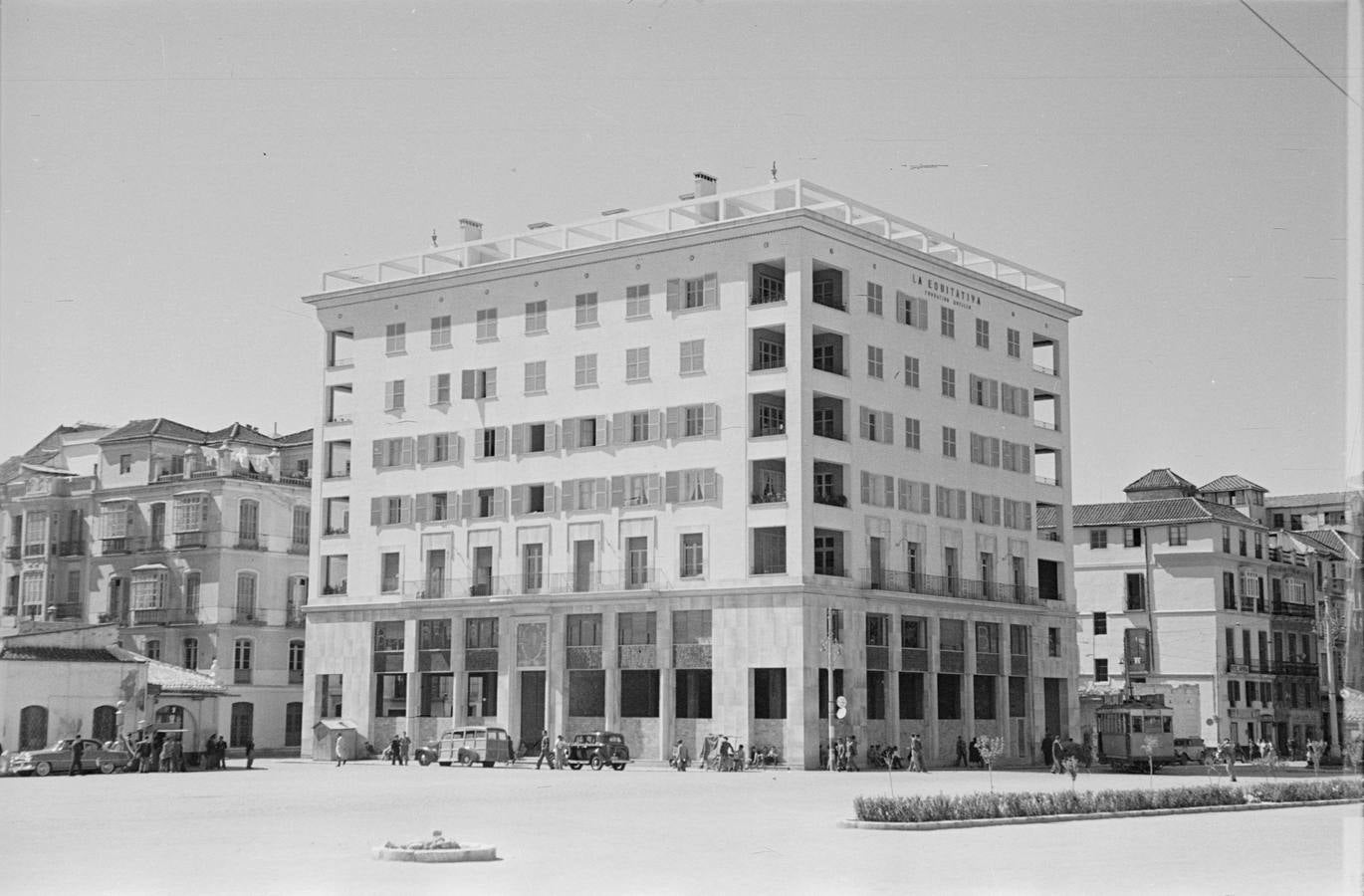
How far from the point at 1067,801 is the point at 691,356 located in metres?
39.4

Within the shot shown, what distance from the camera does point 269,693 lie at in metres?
85.4

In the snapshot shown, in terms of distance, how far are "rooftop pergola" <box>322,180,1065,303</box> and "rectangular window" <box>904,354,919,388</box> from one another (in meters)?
5.04

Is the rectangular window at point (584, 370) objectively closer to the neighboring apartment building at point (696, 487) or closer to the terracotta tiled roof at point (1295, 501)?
the neighboring apartment building at point (696, 487)

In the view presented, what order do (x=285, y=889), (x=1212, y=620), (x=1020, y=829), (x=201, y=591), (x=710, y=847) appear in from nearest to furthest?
1. (x=285, y=889)
2. (x=710, y=847)
3. (x=1020, y=829)
4. (x=201, y=591)
5. (x=1212, y=620)

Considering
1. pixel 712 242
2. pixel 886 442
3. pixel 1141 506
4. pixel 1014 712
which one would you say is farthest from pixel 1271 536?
pixel 712 242

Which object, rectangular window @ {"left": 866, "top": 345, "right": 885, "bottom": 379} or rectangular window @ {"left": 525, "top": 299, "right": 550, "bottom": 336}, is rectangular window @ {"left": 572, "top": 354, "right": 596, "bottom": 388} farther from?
rectangular window @ {"left": 866, "top": 345, "right": 885, "bottom": 379}

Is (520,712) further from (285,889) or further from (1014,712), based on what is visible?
(285,889)

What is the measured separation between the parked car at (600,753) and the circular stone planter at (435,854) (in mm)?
40844

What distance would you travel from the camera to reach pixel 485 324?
7681 cm

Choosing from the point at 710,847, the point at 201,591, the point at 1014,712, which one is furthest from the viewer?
the point at 201,591

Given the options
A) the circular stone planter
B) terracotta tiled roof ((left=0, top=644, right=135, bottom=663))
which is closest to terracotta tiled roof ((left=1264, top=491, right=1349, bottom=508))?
terracotta tiled roof ((left=0, top=644, right=135, bottom=663))

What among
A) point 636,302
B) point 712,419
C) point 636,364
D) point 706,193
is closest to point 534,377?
point 636,364

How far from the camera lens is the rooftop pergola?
71500 mm

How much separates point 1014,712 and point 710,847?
2088 inches
